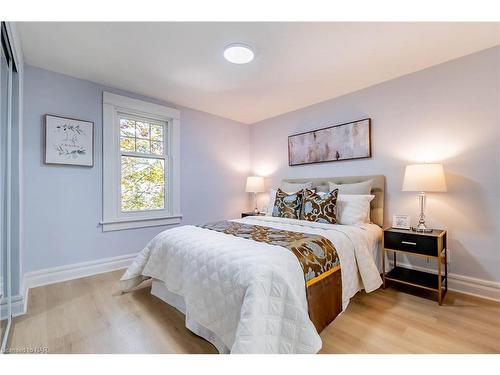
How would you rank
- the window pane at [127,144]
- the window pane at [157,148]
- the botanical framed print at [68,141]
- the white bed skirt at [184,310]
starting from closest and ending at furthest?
the white bed skirt at [184,310] < the botanical framed print at [68,141] < the window pane at [127,144] < the window pane at [157,148]

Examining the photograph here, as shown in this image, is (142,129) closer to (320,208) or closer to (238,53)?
(238,53)

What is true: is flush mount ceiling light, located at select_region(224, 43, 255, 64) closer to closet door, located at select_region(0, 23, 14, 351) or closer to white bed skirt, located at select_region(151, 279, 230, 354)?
closet door, located at select_region(0, 23, 14, 351)

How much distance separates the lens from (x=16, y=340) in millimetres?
1511

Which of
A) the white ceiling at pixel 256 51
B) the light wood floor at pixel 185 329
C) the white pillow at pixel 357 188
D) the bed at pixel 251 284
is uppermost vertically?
the white ceiling at pixel 256 51

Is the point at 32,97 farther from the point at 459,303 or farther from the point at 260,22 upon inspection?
the point at 459,303

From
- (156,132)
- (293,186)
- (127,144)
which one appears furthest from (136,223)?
(293,186)

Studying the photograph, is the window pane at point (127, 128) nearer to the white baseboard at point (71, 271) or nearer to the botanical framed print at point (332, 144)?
the white baseboard at point (71, 271)

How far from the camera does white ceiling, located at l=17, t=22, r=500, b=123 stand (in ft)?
5.85

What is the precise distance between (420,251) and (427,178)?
661 millimetres

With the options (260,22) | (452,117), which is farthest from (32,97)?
(452,117)

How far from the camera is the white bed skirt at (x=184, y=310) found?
4.61ft

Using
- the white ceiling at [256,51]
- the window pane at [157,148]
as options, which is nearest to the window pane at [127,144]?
the window pane at [157,148]

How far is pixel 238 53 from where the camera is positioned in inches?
81.9

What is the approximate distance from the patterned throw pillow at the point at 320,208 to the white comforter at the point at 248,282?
34 cm
